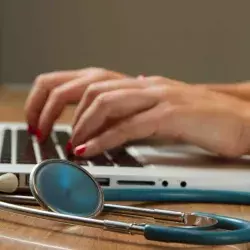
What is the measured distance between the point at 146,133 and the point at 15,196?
0.75 feet

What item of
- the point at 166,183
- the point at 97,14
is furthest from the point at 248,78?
the point at 166,183

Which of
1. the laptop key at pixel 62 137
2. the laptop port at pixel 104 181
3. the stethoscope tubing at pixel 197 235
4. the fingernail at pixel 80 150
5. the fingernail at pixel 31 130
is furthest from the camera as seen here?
the fingernail at pixel 31 130

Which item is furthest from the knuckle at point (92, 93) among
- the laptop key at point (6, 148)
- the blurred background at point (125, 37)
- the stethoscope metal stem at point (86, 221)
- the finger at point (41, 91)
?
the blurred background at point (125, 37)

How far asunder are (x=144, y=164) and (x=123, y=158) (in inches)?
1.8

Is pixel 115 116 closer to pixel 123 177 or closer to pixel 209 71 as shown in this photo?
pixel 123 177

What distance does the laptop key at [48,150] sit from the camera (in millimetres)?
711

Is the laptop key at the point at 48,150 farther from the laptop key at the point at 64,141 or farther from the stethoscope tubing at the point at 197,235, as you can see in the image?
the stethoscope tubing at the point at 197,235

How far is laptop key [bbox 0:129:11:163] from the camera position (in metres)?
0.64

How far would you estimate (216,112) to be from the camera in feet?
2.36

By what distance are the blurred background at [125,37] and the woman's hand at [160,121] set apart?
59.7 inches

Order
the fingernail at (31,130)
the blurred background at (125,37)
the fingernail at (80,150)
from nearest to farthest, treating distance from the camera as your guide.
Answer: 1. the fingernail at (80,150)
2. the fingernail at (31,130)
3. the blurred background at (125,37)

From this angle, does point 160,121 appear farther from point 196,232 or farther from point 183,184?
point 196,232


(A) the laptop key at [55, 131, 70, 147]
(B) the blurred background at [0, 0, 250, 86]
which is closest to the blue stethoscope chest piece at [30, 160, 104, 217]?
(A) the laptop key at [55, 131, 70, 147]

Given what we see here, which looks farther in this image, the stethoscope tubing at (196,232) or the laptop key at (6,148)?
the laptop key at (6,148)
